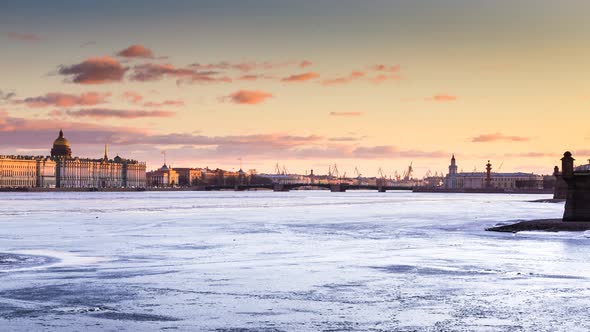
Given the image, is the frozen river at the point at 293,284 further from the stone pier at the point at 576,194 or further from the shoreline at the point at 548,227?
the stone pier at the point at 576,194

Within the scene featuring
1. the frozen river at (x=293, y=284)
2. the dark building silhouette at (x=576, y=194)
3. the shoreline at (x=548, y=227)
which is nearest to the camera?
the frozen river at (x=293, y=284)

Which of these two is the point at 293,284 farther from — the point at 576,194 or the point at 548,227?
the point at 576,194

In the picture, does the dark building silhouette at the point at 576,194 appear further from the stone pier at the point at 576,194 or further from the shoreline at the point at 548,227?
the shoreline at the point at 548,227

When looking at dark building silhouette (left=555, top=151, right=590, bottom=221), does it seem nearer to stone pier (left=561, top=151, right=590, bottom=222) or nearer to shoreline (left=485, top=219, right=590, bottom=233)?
stone pier (left=561, top=151, right=590, bottom=222)

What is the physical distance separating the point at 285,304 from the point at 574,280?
625 cm

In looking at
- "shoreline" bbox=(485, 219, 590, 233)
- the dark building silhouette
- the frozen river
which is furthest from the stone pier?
the frozen river

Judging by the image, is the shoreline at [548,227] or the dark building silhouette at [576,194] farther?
the dark building silhouette at [576,194]

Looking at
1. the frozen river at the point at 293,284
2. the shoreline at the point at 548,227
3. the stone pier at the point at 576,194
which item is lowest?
the frozen river at the point at 293,284

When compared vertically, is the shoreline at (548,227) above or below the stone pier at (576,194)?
below

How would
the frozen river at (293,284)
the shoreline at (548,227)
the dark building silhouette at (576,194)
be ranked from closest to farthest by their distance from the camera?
the frozen river at (293,284)
the shoreline at (548,227)
the dark building silhouette at (576,194)

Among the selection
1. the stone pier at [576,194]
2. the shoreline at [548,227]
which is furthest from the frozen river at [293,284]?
the stone pier at [576,194]

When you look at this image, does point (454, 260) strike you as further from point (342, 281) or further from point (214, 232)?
point (214, 232)

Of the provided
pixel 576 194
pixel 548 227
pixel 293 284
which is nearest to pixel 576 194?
pixel 576 194

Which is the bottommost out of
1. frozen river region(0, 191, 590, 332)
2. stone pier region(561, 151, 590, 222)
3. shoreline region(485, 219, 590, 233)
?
frozen river region(0, 191, 590, 332)
